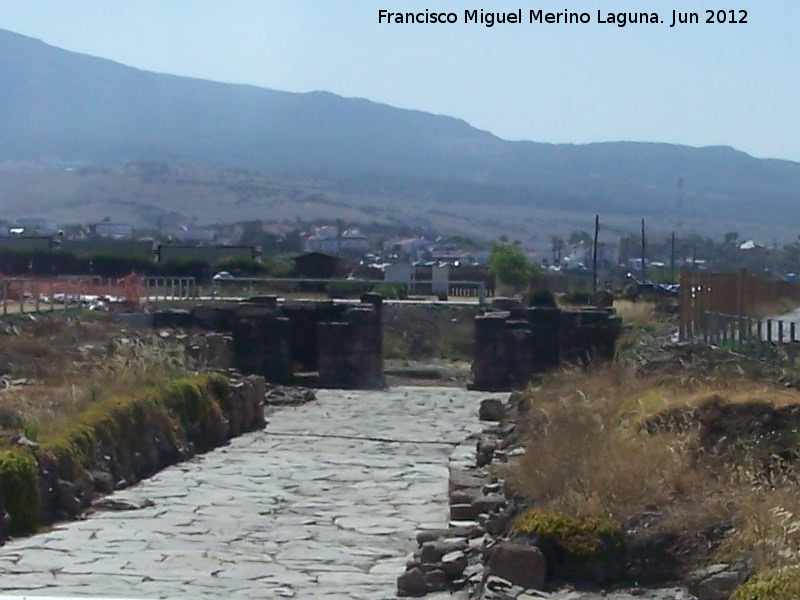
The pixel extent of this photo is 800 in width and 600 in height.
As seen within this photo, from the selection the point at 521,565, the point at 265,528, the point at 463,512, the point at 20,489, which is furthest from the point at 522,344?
the point at 521,565

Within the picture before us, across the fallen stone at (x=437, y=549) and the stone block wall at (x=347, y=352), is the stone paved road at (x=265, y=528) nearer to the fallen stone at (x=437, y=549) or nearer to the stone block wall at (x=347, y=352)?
the fallen stone at (x=437, y=549)

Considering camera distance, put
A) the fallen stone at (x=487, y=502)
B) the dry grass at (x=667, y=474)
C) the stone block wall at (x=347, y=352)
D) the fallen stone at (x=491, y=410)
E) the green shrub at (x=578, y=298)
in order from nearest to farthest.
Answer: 1. the dry grass at (x=667, y=474)
2. the fallen stone at (x=487, y=502)
3. the fallen stone at (x=491, y=410)
4. the stone block wall at (x=347, y=352)
5. the green shrub at (x=578, y=298)

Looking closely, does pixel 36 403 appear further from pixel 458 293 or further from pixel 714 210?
pixel 714 210

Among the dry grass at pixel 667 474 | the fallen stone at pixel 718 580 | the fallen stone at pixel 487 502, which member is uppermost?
the dry grass at pixel 667 474

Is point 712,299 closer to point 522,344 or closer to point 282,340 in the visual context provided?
point 522,344

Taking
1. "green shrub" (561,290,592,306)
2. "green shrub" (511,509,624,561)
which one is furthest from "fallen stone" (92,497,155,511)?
"green shrub" (561,290,592,306)

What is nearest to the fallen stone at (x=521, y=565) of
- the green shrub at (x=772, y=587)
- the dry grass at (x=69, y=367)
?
the green shrub at (x=772, y=587)

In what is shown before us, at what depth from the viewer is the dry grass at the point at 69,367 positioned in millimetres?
14609

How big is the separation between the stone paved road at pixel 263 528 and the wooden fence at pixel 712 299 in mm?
5470

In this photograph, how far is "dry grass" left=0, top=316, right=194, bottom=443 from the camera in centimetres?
1461

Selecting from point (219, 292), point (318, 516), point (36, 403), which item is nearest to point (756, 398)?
point (318, 516)

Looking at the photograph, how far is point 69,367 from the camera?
17750 millimetres

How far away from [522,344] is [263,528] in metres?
15.9

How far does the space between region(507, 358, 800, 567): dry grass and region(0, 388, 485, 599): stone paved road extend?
62.8 inches
